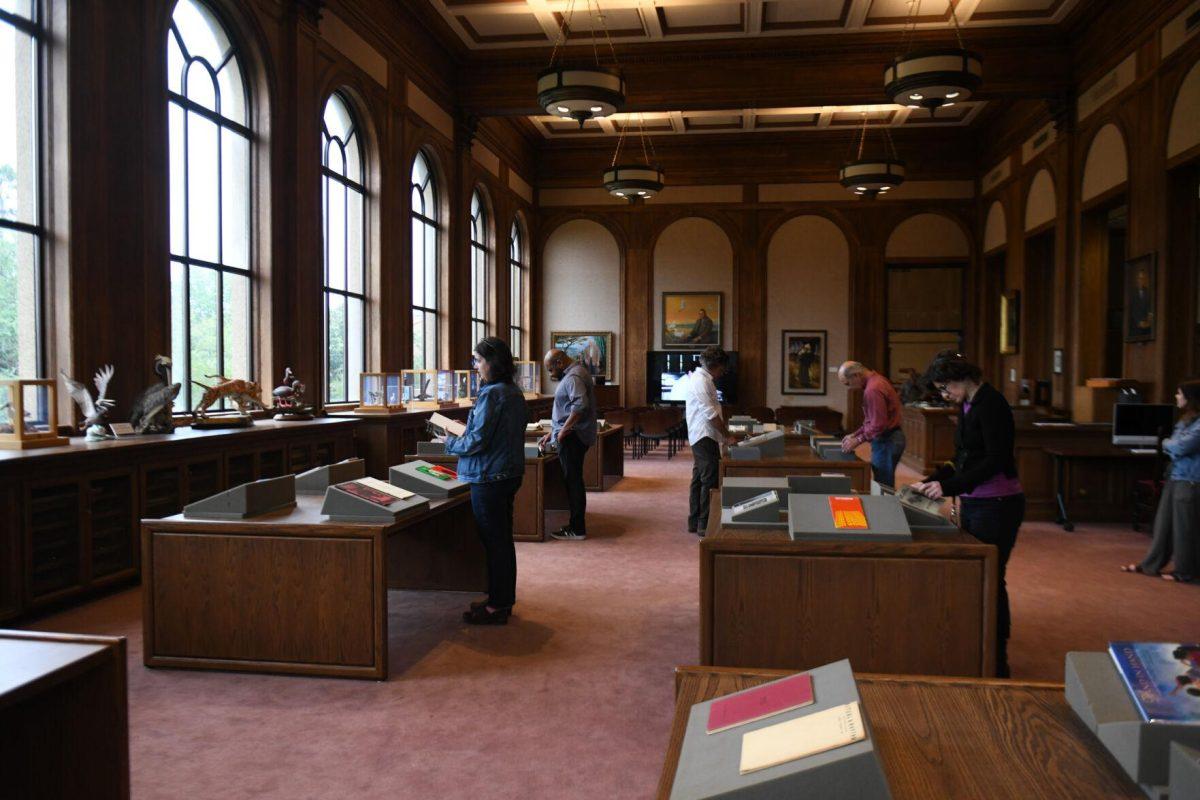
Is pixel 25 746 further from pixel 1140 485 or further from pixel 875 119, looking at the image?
pixel 875 119

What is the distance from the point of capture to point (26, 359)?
5961mm

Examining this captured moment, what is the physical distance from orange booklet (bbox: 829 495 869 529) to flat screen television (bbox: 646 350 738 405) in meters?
14.4

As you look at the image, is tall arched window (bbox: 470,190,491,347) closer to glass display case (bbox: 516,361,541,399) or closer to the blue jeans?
glass display case (bbox: 516,361,541,399)

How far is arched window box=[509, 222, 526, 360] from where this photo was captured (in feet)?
58.2

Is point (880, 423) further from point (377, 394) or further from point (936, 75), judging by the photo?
point (377, 394)

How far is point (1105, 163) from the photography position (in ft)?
36.9

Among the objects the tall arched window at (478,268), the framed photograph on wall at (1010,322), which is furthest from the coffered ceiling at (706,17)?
the framed photograph on wall at (1010,322)

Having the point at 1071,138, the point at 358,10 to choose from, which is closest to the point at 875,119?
the point at 1071,138

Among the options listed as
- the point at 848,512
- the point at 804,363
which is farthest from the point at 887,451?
the point at 804,363

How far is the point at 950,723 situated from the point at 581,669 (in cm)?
268

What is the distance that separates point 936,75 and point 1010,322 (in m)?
7.84

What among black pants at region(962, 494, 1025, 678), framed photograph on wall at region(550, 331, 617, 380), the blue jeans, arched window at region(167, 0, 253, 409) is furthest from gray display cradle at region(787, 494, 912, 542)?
framed photograph on wall at region(550, 331, 617, 380)

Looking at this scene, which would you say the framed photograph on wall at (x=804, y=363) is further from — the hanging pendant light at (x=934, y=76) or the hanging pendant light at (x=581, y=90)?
the hanging pendant light at (x=581, y=90)

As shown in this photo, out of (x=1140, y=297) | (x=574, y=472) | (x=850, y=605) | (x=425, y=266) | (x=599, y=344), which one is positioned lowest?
(x=850, y=605)
